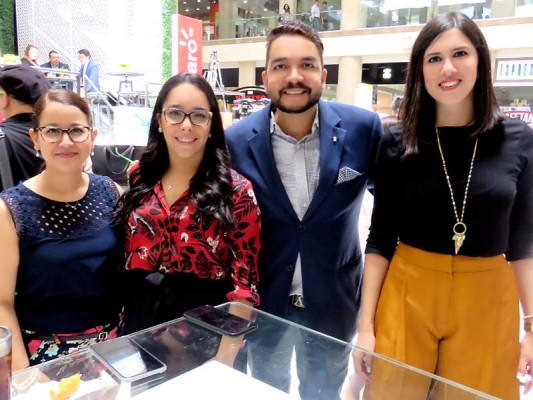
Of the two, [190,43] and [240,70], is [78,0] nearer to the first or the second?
[190,43]

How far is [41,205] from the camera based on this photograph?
5.38ft

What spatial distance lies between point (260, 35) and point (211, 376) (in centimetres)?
1756

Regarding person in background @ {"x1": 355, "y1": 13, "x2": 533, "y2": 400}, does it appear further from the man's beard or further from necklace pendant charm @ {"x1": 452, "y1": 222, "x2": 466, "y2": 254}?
the man's beard

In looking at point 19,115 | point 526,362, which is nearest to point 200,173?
point 526,362

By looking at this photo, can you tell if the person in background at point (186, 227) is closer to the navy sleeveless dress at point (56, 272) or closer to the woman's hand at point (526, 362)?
the navy sleeveless dress at point (56, 272)

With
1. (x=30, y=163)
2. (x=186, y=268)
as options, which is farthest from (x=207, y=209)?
(x=30, y=163)

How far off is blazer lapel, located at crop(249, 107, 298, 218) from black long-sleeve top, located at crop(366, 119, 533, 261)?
44 cm

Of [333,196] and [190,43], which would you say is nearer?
[333,196]

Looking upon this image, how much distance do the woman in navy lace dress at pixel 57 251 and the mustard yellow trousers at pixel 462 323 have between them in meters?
1.02

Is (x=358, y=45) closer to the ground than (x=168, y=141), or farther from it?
farther from it

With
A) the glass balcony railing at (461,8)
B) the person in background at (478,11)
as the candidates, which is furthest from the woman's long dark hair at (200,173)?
the person in background at (478,11)

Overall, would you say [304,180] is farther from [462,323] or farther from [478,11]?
[478,11]

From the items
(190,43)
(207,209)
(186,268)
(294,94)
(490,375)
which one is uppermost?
(190,43)

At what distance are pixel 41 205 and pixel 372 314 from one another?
1217mm
